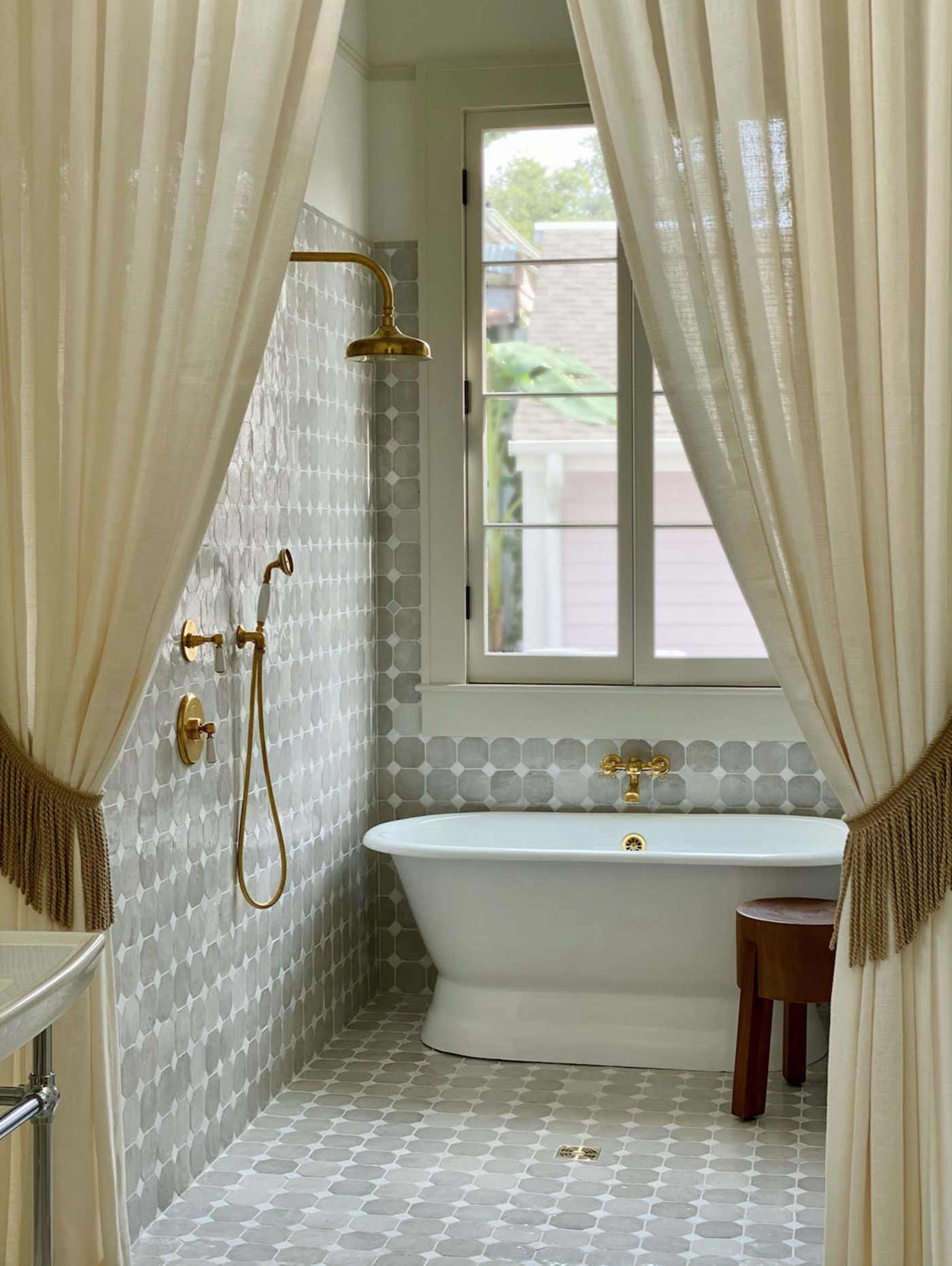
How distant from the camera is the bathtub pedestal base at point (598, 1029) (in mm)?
4160

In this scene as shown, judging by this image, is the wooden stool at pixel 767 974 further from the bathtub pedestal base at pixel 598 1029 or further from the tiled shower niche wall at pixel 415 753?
the tiled shower niche wall at pixel 415 753

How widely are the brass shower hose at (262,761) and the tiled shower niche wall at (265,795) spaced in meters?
0.03

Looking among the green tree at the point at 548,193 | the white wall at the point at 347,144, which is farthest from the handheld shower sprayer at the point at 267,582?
the green tree at the point at 548,193

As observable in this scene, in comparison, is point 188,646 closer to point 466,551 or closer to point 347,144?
point 466,551

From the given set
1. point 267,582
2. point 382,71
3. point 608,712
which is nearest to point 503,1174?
point 267,582

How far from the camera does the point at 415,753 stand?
4953mm

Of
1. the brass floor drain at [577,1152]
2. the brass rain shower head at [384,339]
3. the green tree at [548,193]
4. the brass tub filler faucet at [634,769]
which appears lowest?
the brass floor drain at [577,1152]

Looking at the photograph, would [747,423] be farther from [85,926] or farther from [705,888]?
[705,888]

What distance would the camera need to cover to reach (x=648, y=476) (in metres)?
4.79

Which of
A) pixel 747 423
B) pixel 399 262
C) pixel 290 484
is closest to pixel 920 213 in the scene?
pixel 747 423

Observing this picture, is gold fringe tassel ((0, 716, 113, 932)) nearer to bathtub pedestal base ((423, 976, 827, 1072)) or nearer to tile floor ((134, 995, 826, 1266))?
tile floor ((134, 995, 826, 1266))

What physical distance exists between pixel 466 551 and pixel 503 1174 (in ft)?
7.11

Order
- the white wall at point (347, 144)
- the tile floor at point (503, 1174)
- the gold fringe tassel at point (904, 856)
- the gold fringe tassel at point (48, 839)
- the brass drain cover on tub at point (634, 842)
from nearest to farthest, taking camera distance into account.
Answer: the gold fringe tassel at point (904, 856)
the gold fringe tassel at point (48, 839)
the tile floor at point (503, 1174)
the white wall at point (347, 144)
the brass drain cover on tub at point (634, 842)

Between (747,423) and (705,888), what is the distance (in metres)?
2.06
